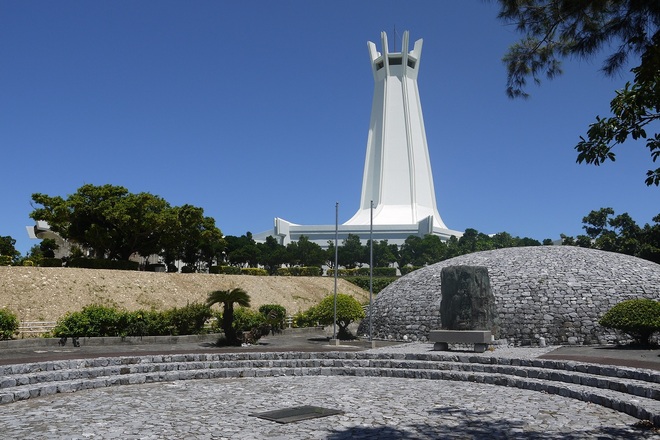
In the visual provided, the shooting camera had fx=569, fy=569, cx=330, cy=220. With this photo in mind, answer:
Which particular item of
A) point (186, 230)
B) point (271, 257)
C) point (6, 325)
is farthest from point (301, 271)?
point (6, 325)

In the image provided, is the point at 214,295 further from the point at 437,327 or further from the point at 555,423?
the point at 555,423

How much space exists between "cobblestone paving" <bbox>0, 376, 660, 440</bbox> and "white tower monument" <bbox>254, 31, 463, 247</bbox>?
104 m

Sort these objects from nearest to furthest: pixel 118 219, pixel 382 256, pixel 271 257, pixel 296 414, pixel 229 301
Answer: pixel 296 414 → pixel 229 301 → pixel 118 219 → pixel 271 257 → pixel 382 256

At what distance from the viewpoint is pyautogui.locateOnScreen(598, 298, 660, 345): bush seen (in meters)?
22.1

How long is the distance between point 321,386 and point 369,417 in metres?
4.24

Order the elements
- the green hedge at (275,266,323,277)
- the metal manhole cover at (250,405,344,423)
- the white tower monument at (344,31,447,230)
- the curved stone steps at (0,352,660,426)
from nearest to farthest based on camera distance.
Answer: the metal manhole cover at (250,405,344,423) < the curved stone steps at (0,352,660,426) < the green hedge at (275,266,323,277) < the white tower monument at (344,31,447,230)

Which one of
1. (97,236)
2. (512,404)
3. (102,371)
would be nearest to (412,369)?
(512,404)

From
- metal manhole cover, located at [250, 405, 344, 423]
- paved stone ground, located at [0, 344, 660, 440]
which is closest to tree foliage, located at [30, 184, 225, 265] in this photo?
paved stone ground, located at [0, 344, 660, 440]

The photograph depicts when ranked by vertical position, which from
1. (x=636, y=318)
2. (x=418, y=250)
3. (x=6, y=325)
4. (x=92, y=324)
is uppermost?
(x=418, y=250)

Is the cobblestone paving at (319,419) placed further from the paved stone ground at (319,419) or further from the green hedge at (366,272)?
the green hedge at (366,272)

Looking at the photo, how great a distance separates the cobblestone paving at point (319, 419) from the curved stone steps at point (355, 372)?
443 mm

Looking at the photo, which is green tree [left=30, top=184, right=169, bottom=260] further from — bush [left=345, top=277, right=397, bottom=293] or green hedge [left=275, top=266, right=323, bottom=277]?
bush [left=345, top=277, right=397, bottom=293]

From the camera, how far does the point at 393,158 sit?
121 meters

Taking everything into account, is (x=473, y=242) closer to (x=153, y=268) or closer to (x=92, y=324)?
(x=153, y=268)
